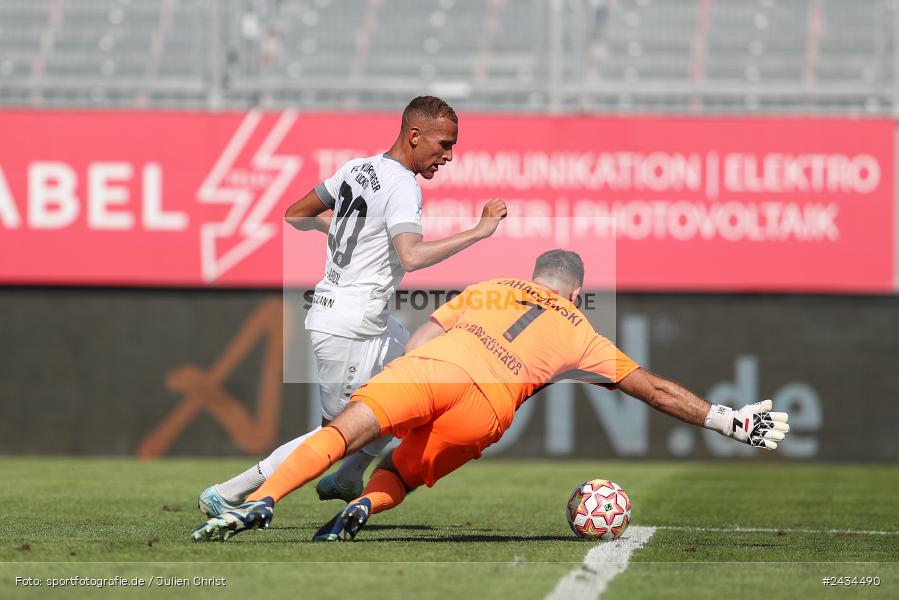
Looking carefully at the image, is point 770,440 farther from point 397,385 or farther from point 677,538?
point 397,385

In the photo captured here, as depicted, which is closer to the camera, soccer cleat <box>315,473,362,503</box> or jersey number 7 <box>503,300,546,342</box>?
jersey number 7 <box>503,300,546,342</box>

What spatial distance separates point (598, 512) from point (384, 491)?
46.9 inches

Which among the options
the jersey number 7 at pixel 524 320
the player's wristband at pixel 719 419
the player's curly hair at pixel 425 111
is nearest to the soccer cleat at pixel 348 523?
the jersey number 7 at pixel 524 320

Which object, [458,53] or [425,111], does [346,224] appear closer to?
[425,111]

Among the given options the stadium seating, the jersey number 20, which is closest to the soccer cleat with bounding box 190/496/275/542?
the jersey number 20

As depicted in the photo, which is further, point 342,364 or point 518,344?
point 342,364

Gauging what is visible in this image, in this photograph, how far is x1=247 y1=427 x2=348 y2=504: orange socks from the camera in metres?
6.28

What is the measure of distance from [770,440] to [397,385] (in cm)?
183

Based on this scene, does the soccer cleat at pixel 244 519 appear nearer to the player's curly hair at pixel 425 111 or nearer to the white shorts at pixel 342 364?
the white shorts at pixel 342 364

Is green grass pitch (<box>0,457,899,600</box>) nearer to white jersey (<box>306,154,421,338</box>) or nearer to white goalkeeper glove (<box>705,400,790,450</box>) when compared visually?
white goalkeeper glove (<box>705,400,790,450</box>)

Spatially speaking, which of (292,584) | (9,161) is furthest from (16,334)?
(292,584)

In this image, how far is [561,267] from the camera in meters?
7.15

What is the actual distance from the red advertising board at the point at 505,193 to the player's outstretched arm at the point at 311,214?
868cm

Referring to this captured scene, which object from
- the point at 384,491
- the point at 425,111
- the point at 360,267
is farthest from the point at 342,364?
the point at 425,111
